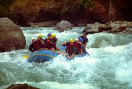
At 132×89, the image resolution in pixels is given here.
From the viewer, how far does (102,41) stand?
36.0 feet

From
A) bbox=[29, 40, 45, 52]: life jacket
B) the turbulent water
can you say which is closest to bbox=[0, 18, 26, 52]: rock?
the turbulent water

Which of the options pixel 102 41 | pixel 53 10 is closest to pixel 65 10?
pixel 53 10

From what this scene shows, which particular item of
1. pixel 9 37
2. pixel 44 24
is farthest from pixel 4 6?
pixel 9 37

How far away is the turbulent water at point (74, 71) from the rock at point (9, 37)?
1.44 feet

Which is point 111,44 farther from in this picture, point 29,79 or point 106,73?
point 29,79

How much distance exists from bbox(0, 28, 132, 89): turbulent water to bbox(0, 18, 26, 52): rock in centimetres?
44

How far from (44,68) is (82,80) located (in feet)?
4.90

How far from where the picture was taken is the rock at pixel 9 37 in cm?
909


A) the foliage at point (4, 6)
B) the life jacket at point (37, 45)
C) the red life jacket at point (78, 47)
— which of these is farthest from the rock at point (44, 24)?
the red life jacket at point (78, 47)

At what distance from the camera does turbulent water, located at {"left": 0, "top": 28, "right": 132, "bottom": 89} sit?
5367 millimetres

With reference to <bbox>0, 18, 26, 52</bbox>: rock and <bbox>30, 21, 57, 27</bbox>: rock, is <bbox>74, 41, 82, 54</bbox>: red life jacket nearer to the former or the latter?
<bbox>0, 18, 26, 52</bbox>: rock

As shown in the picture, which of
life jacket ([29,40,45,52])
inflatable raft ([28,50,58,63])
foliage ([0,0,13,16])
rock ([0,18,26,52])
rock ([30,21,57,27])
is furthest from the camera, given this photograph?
foliage ([0,0,13,16])

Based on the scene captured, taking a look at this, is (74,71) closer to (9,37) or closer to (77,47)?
(77,47)

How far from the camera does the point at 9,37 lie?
9.24 meters
